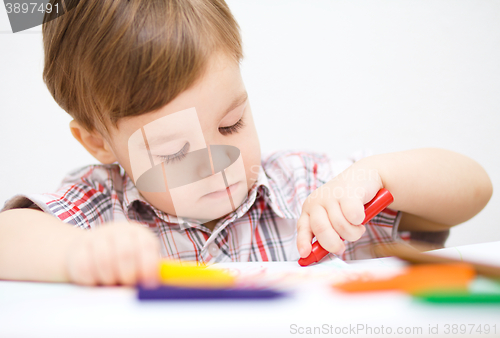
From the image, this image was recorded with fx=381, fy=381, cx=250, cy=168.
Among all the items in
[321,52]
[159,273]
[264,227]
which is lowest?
[264,227]

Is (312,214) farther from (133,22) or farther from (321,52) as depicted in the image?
(321,52)

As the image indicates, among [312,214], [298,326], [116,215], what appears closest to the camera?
[298,326]

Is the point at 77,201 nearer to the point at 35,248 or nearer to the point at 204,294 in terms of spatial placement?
the point at 35,248

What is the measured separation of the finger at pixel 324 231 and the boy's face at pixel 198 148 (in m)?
0.12

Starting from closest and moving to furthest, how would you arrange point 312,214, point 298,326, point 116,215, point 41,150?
point 298,326
point 312,214
point 116,215
point 41,150

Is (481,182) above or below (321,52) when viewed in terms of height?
below

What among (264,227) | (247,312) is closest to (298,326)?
(247,312)

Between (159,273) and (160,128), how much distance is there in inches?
7.4

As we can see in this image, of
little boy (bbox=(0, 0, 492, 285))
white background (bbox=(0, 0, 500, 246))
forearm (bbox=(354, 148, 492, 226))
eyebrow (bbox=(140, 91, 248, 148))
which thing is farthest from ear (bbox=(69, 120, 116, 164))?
forearm (bbox=(354, 148, 492, 226))

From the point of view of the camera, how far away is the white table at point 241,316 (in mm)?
231

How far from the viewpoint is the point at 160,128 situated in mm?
426

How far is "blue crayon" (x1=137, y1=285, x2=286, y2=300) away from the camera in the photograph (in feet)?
0.85

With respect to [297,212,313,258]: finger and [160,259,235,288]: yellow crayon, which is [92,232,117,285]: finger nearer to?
[160,259,235,288]: yellow crayon

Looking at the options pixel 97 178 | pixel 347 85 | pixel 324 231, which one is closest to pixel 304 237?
pixel 324 231
